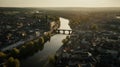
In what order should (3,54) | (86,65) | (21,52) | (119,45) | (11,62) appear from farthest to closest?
(119,45)
(21,52)
(3,54)
(11,62)
(86,65)

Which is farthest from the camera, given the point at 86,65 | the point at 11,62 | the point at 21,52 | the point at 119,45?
the point at 119,45

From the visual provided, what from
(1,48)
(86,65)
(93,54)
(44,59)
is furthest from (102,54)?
(1,48)

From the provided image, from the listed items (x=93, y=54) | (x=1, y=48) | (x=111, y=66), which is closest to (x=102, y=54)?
(x=93, y=54)

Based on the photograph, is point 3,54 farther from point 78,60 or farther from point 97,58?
point 97,58

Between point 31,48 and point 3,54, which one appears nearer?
point 3,54

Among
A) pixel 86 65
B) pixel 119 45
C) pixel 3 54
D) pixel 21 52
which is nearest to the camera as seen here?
pixel 86 65

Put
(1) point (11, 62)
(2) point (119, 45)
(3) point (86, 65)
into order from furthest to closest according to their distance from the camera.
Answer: (2) point (119, 45) → (1) point (11, 62) → (3) point (86, 65)

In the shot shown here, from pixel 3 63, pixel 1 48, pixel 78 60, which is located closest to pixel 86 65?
pixel 78 60

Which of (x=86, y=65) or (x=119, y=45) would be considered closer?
(x=86, y=65)
